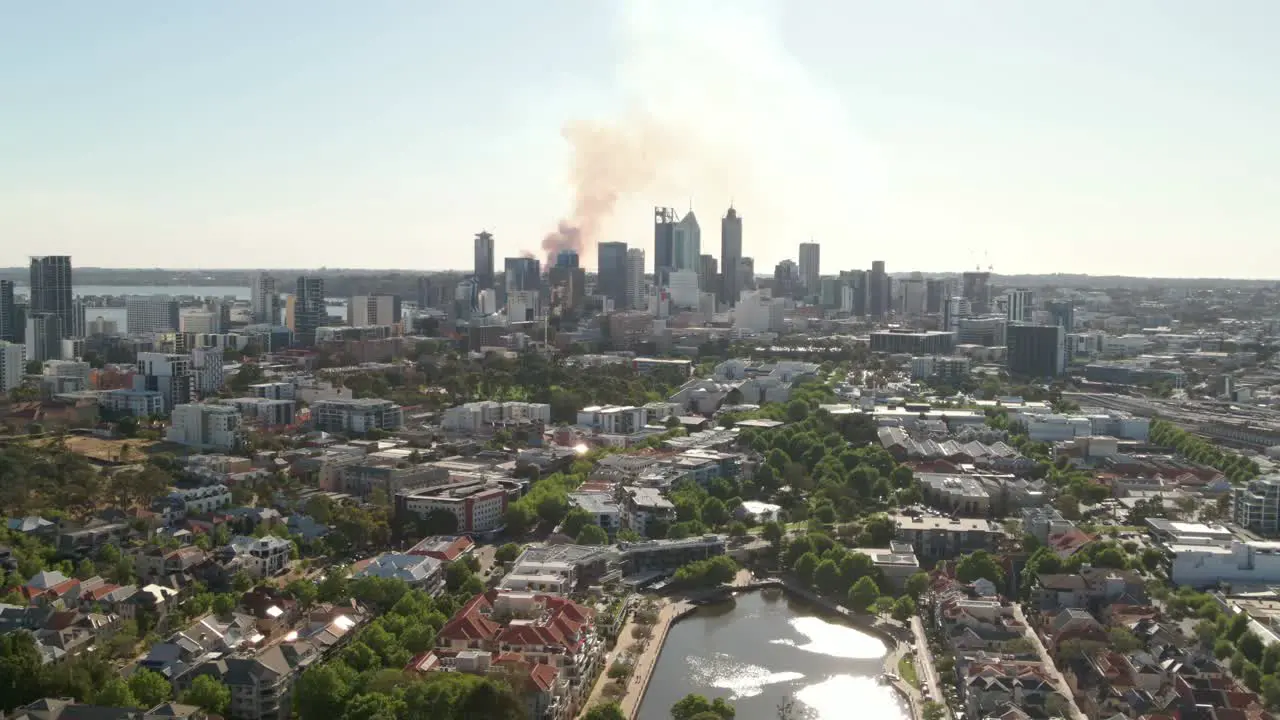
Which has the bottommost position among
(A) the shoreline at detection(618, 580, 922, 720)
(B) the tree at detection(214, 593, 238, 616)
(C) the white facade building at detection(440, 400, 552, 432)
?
(A) the shoreline at detection(618, 580, 922, 720)

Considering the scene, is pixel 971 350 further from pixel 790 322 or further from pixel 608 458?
pixel 608 458

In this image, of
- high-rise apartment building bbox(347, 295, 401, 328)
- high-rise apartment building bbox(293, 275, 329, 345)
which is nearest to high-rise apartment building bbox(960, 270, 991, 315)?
high-rise apartment building bbox(347, 295, 401, 328)

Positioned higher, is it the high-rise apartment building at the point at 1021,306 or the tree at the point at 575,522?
the high-rise apartment building at the point at 1021,306

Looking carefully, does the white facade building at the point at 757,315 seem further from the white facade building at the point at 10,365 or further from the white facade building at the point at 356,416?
the white facade building at the point at 10,365

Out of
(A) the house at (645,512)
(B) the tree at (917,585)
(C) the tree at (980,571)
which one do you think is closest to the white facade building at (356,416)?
(A) the house at (645,512)

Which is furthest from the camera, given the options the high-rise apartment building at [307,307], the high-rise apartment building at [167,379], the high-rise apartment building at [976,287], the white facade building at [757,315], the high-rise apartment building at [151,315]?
the high-rise apartment building at [976,287]

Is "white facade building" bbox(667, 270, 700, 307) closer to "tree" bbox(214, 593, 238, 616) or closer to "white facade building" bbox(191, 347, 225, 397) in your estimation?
"white facade building" bbox(191, 347, 225, 397)
